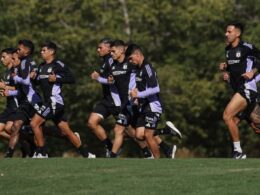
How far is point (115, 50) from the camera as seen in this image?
19.4m

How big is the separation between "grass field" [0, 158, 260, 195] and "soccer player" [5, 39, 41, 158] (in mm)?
3111

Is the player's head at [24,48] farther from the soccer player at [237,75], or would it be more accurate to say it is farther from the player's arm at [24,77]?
the soccer player at [237,75]

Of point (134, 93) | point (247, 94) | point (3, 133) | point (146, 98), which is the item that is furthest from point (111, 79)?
point (247, 94)

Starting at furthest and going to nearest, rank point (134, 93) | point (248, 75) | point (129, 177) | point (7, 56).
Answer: point (7, 56)
point (134, 93)
point (248, 75)
point (129, 177)

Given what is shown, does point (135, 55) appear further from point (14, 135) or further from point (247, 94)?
point (14, 135)

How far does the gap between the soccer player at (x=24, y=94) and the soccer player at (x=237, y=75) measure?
3.74m

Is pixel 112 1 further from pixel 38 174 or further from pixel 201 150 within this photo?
pixel 38 174

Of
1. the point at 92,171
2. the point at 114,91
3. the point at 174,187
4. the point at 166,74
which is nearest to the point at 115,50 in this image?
the point at 114,91

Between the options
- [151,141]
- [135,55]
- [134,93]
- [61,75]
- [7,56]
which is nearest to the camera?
[134,93]

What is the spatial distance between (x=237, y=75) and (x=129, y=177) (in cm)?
449

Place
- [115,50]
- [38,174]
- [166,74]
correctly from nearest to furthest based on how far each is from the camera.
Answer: [38,174]
[115,50]
[166,74]

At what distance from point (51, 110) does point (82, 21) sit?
22.5m

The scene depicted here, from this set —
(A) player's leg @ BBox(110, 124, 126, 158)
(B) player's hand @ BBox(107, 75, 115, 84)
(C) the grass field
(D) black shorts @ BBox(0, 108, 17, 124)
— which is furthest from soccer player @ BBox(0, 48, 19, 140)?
(C) the grass field

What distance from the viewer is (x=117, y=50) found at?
63.7ft
